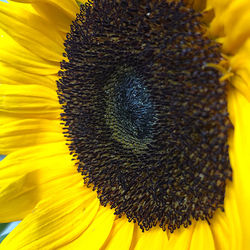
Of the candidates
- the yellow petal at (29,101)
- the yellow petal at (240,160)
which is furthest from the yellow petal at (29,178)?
the yellow petal at (240,160)

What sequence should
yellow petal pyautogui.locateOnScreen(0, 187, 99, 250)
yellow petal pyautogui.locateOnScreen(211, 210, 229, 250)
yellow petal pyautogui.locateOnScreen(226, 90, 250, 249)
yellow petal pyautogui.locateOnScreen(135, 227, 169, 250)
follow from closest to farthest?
yellow petal pyautogui.locateOnScreen(226, 90, 250, 249) → yellow petal pyautogui.locateOnScreen(211, 210, 229, 250) → yellow petal pyautogui.locateOnScreen(135, 227, 169, 250) → yellow petal pyautogui.locateOnScreen(0, 187, 99, 250)

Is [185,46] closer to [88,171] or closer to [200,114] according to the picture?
[200,114]

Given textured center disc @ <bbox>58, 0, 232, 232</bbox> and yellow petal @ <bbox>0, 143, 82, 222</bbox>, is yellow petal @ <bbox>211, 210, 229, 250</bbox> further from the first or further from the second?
yellow petal @ <bbox>0, 143, 82, 222</bbox>

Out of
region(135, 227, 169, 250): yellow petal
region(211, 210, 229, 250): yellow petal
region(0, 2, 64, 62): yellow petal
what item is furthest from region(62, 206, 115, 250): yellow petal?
region(0, 2, 64, 62): yellow petal

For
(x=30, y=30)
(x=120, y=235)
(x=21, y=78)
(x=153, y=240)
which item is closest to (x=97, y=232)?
(x=120, y=235)

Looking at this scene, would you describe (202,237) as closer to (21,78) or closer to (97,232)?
(97,232)

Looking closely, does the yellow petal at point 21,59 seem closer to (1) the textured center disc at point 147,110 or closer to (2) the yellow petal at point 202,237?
(1) the textured center disc at point 147,110

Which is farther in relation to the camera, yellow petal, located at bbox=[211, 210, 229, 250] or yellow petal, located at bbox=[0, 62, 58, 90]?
yellow petal, located at bbox=[0, 62, 58, 90]

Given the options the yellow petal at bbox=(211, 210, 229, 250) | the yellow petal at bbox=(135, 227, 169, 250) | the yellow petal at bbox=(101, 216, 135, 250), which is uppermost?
the yellow petal at bbox=(211, 210, 229, 250)
